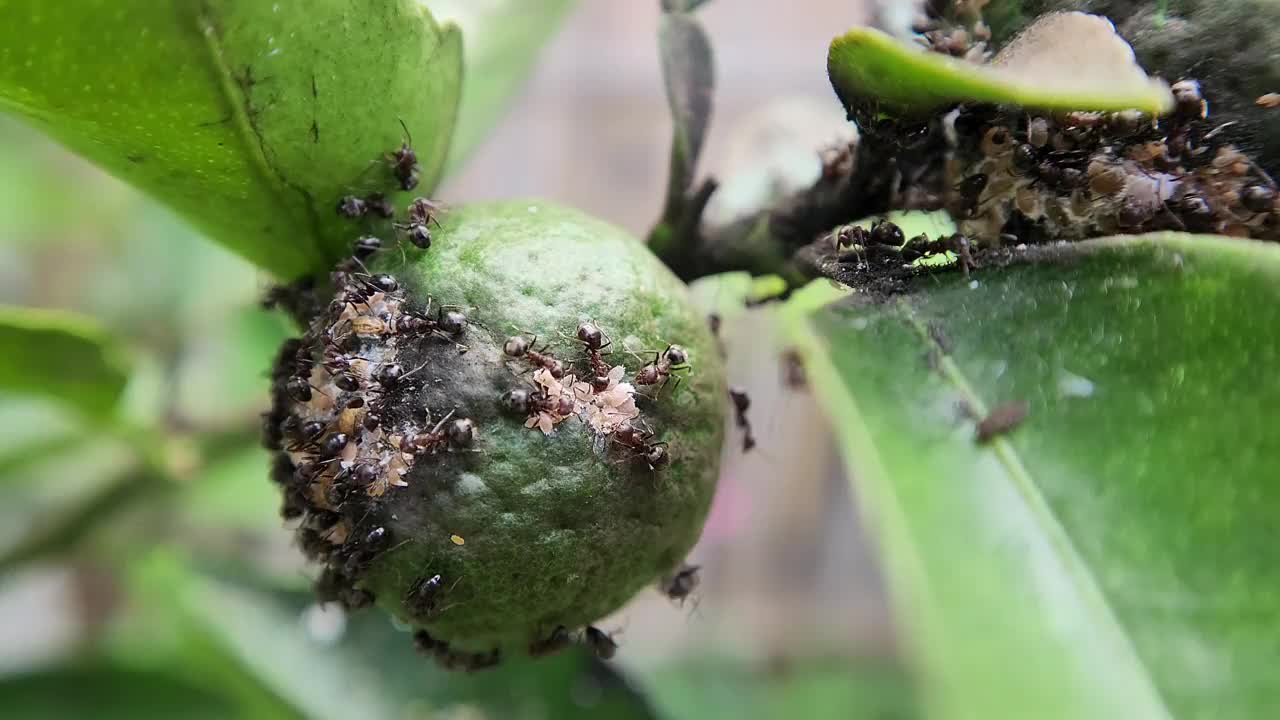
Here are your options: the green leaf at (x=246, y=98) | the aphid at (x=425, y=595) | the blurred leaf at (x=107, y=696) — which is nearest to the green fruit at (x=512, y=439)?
the aphid at (x=425, y=595)

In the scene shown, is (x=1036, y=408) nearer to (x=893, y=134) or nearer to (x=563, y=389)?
(x=893, y=134)

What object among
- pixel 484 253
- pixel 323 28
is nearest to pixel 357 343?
pixel 484 253

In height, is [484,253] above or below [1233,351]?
above

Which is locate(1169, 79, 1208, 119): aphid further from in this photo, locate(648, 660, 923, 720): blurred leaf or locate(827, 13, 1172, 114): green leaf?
locate(648, 660, 923, 720): blurred leaf

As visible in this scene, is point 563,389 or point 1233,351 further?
point 563,389

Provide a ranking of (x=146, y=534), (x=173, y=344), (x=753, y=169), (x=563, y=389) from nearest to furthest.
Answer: (x=563, y=389)
(x=753, y=169)
(x=146, y=534)
(x=173, y=344)

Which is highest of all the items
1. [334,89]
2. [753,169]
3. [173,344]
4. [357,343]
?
[334,89]

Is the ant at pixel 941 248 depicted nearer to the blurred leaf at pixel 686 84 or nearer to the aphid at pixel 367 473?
the blurred leaf at pixel 686 84
